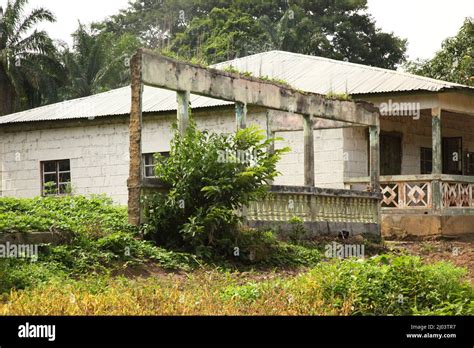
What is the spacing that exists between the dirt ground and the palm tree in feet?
68.5

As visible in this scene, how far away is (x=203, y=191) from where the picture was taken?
555 inches

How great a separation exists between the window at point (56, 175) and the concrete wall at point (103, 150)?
0.15 metres

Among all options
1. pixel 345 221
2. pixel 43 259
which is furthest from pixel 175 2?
pixel 43 259

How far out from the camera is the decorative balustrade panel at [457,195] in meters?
20.6

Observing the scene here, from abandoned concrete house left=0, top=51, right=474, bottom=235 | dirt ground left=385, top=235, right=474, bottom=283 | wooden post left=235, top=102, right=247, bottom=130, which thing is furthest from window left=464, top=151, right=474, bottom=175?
wooden post left=235, top=102, right=247, bottom=130

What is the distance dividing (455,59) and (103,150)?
12622mm

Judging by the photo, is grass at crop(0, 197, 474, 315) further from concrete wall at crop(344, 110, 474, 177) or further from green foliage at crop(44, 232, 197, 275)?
concrete wall at crop(344, 110, 474, 177)

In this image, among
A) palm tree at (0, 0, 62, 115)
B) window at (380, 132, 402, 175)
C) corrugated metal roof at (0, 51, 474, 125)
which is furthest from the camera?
palm tree at (0, 0, 62, 115)

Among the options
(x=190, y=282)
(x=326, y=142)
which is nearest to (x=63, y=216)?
(x=190, y=282)

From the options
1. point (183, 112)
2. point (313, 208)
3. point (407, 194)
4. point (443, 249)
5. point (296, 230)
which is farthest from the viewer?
point (407, 194)

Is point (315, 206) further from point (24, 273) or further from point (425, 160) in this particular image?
point (24, 273)

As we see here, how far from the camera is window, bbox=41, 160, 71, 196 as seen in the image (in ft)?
78.3

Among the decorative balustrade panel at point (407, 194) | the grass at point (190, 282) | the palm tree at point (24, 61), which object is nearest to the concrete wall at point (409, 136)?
the decorative balustrade panel at point (407, 194)

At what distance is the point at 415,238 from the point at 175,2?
25.2m
